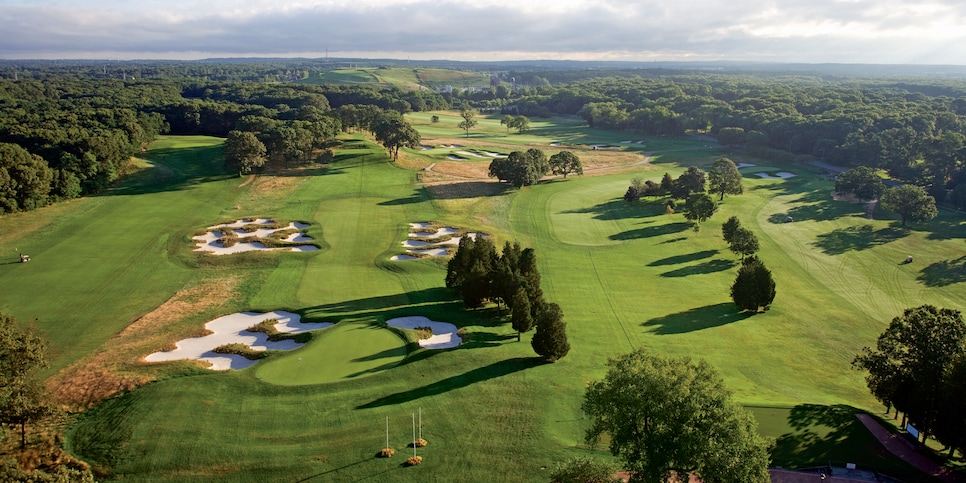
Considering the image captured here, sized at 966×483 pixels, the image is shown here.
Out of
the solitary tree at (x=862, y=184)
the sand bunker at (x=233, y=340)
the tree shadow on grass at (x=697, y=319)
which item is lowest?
the tree shadow on grass at (x=697, y=319)

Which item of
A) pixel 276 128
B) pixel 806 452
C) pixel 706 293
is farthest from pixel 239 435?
pixel 276 128

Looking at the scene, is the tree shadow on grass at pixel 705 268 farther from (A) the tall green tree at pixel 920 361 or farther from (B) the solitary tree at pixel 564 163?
(B) the solitary tree at pixel 564 163

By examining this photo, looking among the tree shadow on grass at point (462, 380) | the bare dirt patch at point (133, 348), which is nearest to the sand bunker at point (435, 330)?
the tree shadow on grass at point (462, 380)

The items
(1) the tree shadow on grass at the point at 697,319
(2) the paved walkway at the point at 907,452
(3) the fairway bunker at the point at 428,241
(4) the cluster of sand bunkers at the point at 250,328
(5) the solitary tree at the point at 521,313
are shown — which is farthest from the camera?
(3) the fairway bunker at the point at 428,241

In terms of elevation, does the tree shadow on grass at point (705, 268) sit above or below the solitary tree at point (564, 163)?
below

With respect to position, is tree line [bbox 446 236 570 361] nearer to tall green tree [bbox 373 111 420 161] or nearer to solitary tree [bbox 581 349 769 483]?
solitary tree [bbox 581 349 769 483]

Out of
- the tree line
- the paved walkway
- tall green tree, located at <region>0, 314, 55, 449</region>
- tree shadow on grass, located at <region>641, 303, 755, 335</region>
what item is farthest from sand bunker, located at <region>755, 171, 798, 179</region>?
tall green tree, located at <region>0, 314, 55, 449</region>
